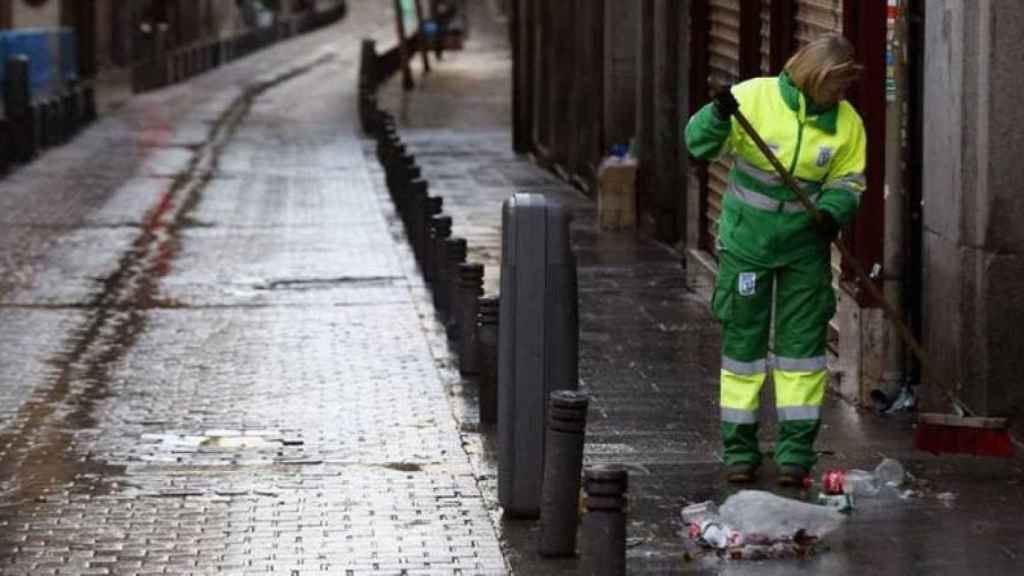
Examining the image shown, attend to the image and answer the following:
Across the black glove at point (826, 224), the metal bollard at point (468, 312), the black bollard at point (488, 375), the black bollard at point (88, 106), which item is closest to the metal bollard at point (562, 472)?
the black glove at point (826, 224)

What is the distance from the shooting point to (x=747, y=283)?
10.4 meters

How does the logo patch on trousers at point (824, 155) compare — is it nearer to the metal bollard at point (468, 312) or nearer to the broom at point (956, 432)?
the broom at point (956, 432)

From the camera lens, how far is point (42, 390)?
13.9 meters

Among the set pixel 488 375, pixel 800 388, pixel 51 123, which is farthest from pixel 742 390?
pixel 51 123

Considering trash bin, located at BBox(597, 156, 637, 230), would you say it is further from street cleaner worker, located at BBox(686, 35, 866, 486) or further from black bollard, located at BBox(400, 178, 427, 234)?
street cleaner worker, located at BBox(686, 35, 866, 486)

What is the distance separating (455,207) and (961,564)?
16.4 meters

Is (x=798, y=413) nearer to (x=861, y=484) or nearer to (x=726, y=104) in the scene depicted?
(x=861, y=484)

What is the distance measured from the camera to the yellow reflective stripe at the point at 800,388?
409 inches

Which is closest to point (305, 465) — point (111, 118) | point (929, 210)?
point (929, 210)

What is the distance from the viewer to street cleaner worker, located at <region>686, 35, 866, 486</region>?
33.3 ft

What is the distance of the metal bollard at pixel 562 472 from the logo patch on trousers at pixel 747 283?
142 cm

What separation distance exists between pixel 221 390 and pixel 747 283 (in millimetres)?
4157

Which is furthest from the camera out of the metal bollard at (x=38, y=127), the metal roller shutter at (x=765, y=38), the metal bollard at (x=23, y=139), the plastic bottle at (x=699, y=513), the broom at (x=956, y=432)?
the metal bollard at (x=38, y=127)

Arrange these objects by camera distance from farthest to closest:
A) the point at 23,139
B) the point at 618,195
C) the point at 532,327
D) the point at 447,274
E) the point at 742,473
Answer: the point at 23,139, the point at 618,195, the point at 447,274, the point at 742,473, the point at 532,327
